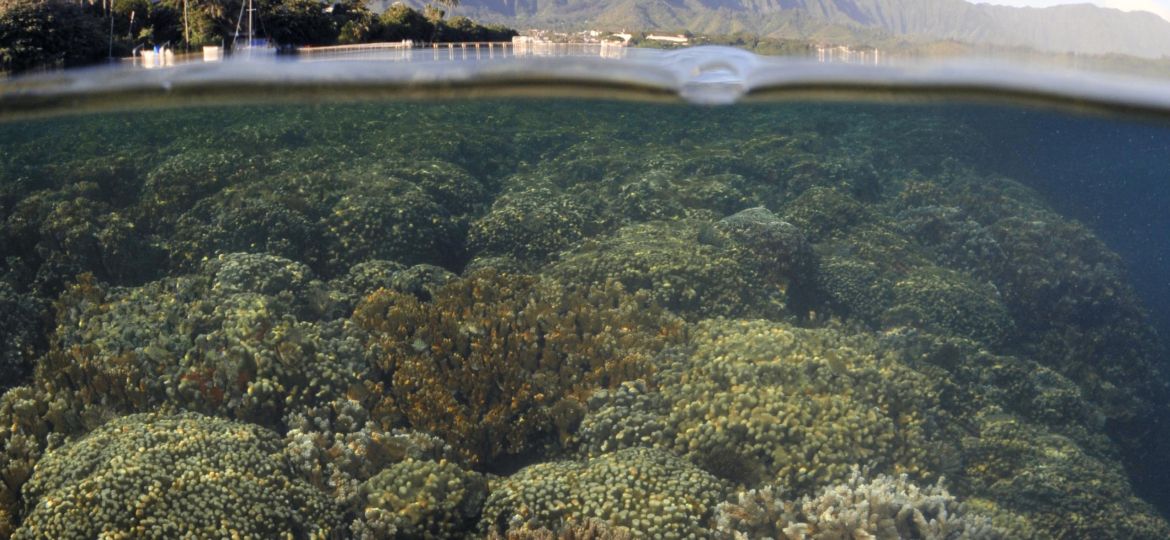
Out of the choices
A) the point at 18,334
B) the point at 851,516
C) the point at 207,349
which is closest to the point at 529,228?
the point at 207,349

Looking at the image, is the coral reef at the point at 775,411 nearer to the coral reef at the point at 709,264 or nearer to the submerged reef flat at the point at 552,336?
the submerged reef flat at the point at 552,336

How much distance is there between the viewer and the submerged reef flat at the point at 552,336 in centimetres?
564

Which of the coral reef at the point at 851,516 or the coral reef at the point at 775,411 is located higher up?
the coral reef at the point at 775,411

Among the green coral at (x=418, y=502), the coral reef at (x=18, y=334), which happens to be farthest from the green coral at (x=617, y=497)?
the coral reef at (x=18, y=334)

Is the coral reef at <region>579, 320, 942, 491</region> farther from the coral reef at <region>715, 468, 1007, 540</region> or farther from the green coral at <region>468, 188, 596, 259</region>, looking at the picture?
the green coral at <region>468, 188, 596, 259</region>

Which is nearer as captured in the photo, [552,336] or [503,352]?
[503,352]

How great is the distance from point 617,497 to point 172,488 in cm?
306

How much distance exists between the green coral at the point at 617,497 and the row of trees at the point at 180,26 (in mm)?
8290

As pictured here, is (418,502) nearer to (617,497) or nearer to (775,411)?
(617,497)

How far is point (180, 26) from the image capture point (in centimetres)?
1506

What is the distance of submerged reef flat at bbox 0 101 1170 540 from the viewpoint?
564cm

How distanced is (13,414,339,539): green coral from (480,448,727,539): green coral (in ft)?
4.21

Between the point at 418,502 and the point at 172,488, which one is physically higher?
the point at 172,488

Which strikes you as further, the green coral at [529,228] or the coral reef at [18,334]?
the green coral at [529,228]
